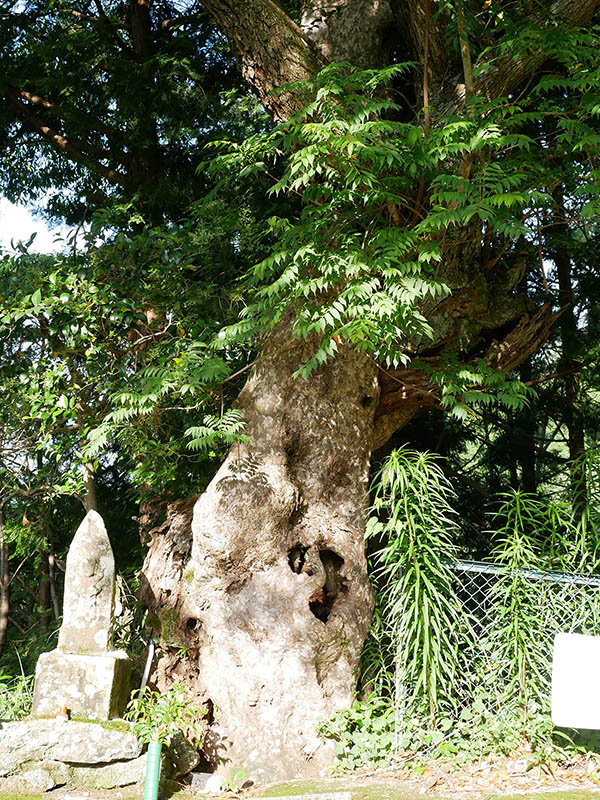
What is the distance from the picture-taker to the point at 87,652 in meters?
5.05

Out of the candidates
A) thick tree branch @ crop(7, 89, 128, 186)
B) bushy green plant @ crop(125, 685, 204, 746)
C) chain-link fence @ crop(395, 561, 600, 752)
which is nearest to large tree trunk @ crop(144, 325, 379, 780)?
bushy green plant @ crop(125, 685, 204, 746)

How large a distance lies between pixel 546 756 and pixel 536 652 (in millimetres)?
624

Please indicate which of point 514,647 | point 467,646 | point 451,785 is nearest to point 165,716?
point 451,785

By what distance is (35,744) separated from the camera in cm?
474

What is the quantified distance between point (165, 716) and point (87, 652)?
678 millimetres

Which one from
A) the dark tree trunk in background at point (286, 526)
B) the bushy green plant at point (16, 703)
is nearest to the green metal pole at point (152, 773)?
the dark tree trunk in background at point (286, 526)

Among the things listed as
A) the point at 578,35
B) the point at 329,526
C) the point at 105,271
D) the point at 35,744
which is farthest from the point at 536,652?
the point at 105,271

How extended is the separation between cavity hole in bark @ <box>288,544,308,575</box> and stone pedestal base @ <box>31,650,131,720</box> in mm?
1548

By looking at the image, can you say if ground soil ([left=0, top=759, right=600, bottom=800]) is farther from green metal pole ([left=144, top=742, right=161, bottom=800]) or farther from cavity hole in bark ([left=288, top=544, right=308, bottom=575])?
cavity hole in bark ([left=288, top=544, right=308, bottom=575])

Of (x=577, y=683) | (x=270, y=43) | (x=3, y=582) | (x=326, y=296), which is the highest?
(x=270, y=43)

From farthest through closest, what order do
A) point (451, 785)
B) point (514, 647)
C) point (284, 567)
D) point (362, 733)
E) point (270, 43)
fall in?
point (270, 43)
point (284, 567)
point (362, 733)
point (514, 647)
point (451, 785)

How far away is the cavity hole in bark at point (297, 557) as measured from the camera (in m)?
5.90

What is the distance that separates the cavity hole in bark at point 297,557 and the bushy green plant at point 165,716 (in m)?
1.21

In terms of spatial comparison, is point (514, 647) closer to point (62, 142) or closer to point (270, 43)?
point (270, 43)
